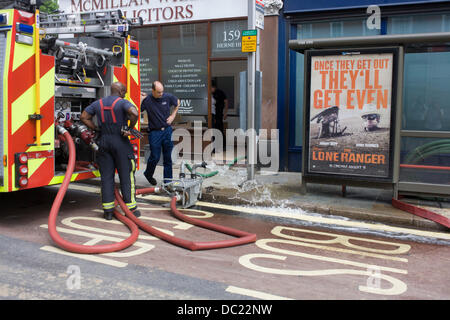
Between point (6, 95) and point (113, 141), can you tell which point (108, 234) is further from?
point (6, 95)

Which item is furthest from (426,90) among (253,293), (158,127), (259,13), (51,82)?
(51,82)

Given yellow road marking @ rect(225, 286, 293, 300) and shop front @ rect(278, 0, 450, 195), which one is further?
shop front @ rect(278, 0, 450, 195)

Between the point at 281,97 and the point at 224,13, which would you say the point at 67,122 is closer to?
the point at 281,97

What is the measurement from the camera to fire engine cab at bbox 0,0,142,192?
5.28 metres

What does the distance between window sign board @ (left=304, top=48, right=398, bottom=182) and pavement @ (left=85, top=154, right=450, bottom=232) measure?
0.45m

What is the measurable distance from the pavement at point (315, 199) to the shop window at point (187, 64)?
8.94ft

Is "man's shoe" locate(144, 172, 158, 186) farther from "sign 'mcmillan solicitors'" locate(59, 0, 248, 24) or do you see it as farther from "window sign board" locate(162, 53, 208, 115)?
"sign 'mcmillan solicitors'" locate(59, 0, 248, 24)

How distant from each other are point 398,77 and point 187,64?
580cm

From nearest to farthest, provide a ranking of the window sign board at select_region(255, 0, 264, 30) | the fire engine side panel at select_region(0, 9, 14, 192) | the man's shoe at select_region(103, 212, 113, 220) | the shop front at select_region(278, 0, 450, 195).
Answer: the fire engine side panel at select_region(0, 9, 14, 192) → the man's shoe at select_region(103, 212, 113, 220) → the shop front at select_region(278, 0, 450, 195) → the window sign board at select_region(255, 0, 264, 30)

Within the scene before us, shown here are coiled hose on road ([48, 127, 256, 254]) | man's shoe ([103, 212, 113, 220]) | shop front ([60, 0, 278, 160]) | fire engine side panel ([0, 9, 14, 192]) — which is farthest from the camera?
shop front ([60, 0, 278, 160])

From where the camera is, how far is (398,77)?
660cm

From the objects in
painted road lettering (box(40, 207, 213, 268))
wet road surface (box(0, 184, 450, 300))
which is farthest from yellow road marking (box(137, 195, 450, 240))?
painted road lettering (box(40, 207, 213, 268))

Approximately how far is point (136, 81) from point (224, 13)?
4069 millimetres

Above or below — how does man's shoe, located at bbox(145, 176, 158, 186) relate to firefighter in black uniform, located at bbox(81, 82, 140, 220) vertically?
below
